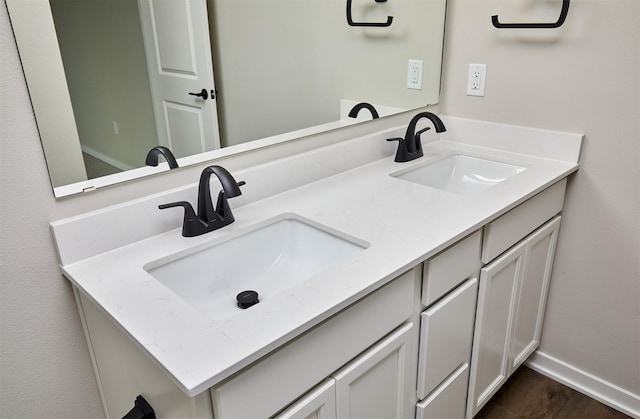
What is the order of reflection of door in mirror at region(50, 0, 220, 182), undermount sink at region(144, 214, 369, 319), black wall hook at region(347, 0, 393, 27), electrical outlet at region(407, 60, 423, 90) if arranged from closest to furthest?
reflection of door in mirror at region(50, 0, 220, 182)
undermount sink at region(144, 214, 369, 319)
black wall hook at region(347, 0, 393, 27)
electrical outlet at region(407, 60, 423, 90)

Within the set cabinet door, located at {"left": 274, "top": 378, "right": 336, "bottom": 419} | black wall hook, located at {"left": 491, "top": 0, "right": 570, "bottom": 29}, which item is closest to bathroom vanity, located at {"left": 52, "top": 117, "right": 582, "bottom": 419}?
cabinet door, located at {"left": 274, "top": 378, "right": 336, "bottom": 419}

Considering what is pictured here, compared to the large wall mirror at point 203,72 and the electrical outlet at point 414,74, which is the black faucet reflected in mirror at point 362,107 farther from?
the electrical outlet at point 414,74

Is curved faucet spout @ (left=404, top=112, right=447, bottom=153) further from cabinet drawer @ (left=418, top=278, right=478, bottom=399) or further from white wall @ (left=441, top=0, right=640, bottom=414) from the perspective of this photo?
cabinet drawer @ (left=418, top=278, right=478, bottom=399)

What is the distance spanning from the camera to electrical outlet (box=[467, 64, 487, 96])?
1.84 metres

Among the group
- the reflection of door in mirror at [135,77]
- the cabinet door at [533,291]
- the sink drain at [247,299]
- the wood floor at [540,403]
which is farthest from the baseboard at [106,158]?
the wood floor at [540,403]

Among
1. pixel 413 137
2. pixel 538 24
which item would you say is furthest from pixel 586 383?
pixel 538 24

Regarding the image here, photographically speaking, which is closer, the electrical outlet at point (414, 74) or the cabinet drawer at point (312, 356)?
the cabinet drawer at point (312, 356)

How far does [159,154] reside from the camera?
123 cm

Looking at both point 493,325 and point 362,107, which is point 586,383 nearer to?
point 493,325

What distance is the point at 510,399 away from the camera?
1.87 m

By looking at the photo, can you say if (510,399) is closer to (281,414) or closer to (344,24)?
(281,414)

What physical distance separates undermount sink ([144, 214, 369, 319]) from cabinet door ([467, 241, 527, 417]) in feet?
1.64

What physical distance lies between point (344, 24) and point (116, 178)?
0.96m

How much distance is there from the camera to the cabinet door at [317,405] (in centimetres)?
93
